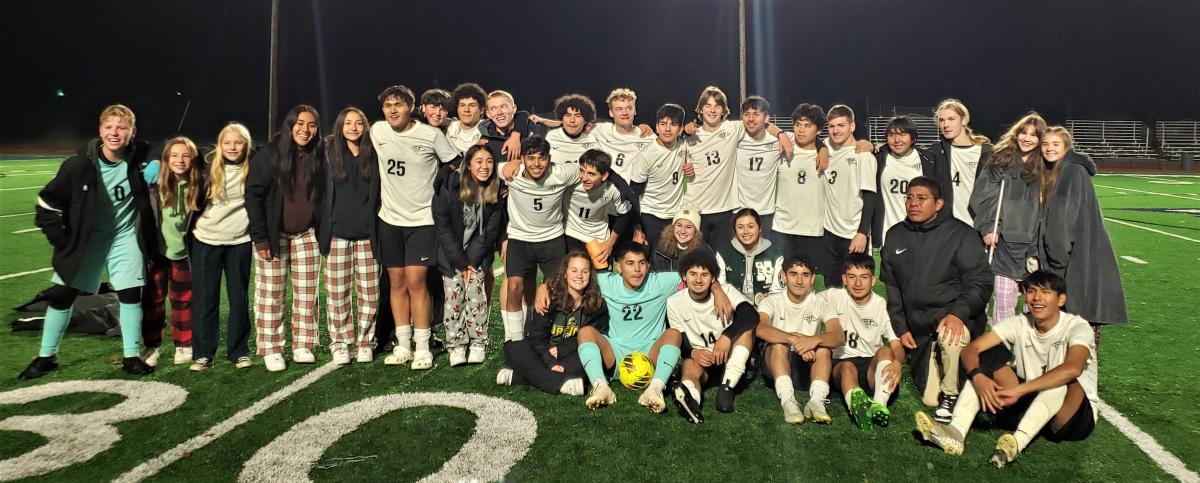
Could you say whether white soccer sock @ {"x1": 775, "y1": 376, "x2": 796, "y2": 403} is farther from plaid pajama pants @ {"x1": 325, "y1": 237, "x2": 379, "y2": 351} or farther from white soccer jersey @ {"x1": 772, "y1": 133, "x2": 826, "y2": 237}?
plaid pajama pants @ {"x1": 325, "y1": 237, "x2": 379, "y2": 351}

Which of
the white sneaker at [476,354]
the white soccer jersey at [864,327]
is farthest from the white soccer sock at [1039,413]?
the white sneaker at [476,354]

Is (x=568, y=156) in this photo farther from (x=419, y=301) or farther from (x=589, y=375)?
(x=589, y=375)

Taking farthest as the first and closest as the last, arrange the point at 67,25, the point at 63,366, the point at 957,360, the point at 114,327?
the point at 67,25
the point at 114,327
the point at 63,366
the point at 957,360

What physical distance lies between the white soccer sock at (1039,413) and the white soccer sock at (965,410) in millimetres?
206

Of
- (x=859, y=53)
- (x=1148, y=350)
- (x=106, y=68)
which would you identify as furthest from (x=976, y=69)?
(x=106, y=68)

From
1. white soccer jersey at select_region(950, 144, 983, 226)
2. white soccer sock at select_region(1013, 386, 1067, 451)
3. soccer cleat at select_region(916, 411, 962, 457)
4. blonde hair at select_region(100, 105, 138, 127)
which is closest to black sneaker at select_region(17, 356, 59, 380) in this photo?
blonde hair at select_region(100, 105, 138, 127)

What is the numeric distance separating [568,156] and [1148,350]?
465 cm

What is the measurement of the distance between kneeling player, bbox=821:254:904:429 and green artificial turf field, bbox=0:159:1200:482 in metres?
0.22

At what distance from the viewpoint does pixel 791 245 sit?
5902mm

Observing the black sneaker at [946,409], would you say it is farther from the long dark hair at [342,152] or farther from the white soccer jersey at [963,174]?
the long dark hair at [342,152]

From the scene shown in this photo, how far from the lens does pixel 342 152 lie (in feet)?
15.7

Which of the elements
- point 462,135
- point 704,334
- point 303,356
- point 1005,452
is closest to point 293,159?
point 462,135

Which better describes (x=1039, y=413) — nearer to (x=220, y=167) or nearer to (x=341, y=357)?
(x=341, y=357)

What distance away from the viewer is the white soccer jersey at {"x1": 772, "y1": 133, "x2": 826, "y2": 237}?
18.8ft
